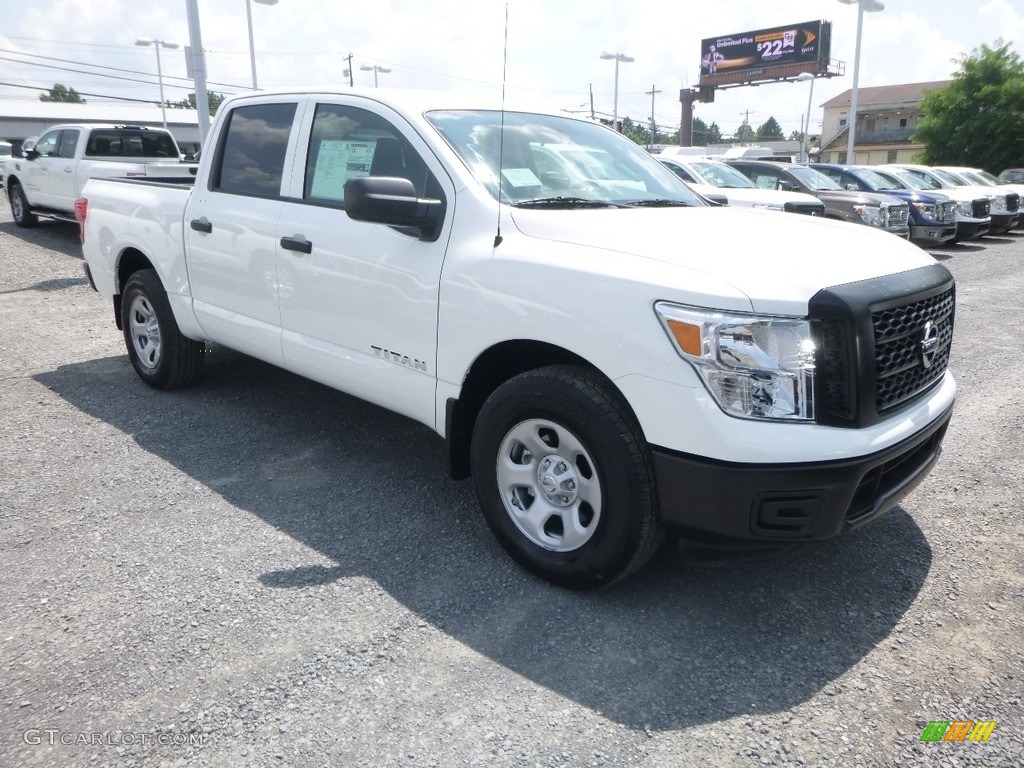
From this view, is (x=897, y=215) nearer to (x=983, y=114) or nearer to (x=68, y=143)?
(x=68, y=143)

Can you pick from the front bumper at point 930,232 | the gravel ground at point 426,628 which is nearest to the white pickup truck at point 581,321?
the gravel ground at point 426,628

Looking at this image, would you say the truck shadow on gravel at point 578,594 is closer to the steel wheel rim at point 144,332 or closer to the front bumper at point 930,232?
the steel wheel rim at point 144,332

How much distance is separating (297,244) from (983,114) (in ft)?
120

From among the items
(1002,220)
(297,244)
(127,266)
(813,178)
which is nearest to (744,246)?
(297,244)

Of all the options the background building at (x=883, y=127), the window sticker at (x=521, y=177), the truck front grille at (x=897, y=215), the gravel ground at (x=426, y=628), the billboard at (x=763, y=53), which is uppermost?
the billboard at (x=763, y=53)

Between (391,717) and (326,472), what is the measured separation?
207 centimetres

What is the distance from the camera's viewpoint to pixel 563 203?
3.67m

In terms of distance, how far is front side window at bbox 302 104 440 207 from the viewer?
3.81m

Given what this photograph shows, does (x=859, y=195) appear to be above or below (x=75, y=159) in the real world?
below

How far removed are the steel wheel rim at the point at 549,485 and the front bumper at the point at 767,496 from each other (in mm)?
331

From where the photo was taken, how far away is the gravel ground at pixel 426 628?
250 cm

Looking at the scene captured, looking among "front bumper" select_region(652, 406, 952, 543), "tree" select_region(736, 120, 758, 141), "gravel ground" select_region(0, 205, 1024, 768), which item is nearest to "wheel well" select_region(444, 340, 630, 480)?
"gravel ground" select_region(0, 205, 1024, 768)

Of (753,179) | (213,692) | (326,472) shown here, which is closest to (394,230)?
(326,472)

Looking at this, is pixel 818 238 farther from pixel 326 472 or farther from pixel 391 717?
pixel 326 472
